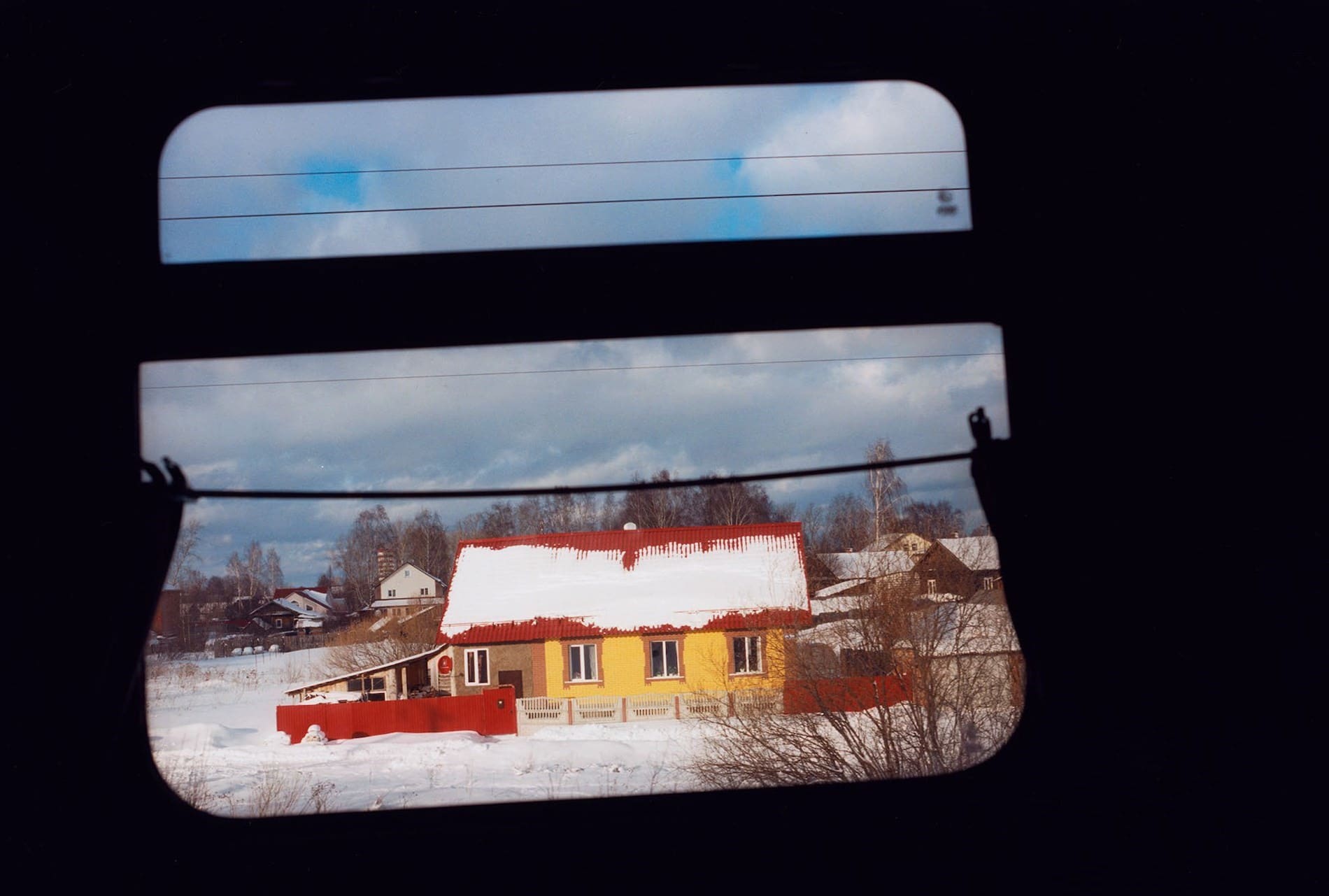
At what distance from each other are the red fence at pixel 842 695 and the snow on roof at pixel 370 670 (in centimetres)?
67

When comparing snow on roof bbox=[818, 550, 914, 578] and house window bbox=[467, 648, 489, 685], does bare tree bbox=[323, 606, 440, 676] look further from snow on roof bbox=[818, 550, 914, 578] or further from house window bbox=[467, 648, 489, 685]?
snow on roof bbox=[818, 550, 914, 578]

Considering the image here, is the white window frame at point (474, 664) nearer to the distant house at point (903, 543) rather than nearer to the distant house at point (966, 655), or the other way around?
the distant house at point (903, 543)

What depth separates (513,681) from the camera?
1530 mm

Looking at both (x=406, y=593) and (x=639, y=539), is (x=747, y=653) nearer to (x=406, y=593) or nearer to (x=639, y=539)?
(x=639, y=539)

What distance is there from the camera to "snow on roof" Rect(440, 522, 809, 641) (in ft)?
4.86

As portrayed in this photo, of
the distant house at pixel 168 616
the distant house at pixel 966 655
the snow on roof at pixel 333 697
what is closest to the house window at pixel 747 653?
the distant house at pixel 966 655

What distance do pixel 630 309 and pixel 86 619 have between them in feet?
3.09

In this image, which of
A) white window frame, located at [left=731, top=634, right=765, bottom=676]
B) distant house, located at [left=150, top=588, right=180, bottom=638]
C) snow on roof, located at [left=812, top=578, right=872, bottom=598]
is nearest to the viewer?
distant house, located at [left=150, top=588, right=180, bottom=638]

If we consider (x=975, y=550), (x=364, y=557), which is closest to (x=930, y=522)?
(x=975, y=550)

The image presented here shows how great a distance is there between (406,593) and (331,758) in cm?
29

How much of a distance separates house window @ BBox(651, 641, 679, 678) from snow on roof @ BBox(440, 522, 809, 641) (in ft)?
0.11

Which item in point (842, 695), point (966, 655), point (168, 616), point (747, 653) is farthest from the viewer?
point (842, 695)

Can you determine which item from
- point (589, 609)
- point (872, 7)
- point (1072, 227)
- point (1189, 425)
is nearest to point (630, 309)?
→ point (589, 609)

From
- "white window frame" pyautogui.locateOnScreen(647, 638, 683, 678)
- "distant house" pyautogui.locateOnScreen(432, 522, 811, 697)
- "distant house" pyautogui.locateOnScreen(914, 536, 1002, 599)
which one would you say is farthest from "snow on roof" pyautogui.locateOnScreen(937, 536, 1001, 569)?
"white window frame" pyautogui.locateOnScreen(647, 638, 683, 678)
